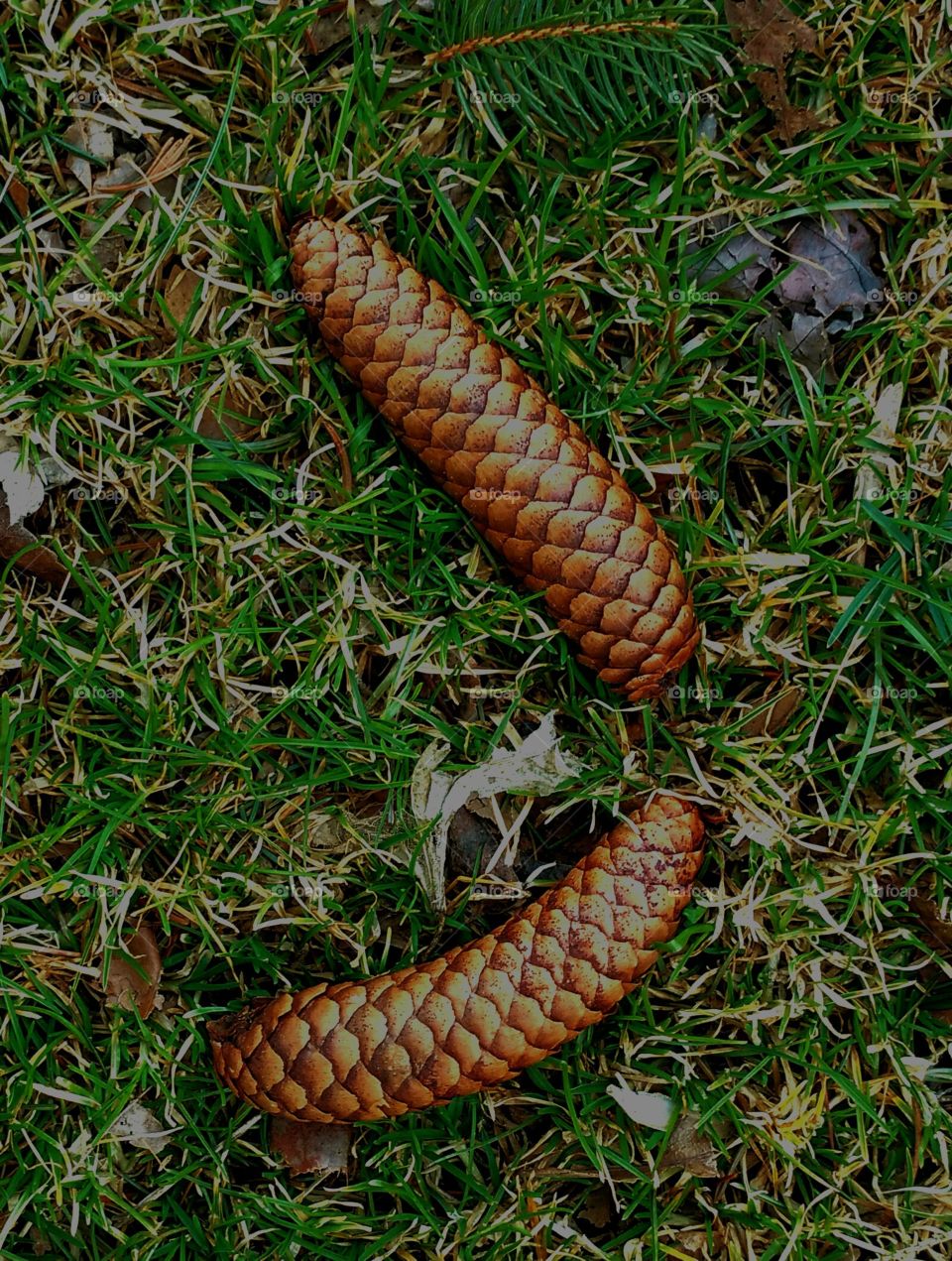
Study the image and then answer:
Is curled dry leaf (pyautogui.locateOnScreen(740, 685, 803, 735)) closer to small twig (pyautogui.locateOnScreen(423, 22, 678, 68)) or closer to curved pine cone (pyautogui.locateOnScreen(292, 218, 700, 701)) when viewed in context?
curved pine cone (pyautogui.locateOnScreen(292, 218, 700, 701))

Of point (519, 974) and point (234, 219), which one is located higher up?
point (234, 219)

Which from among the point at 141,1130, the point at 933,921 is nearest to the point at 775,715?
the point at 933,921

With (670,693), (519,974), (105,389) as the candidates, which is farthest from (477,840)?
(105,389)

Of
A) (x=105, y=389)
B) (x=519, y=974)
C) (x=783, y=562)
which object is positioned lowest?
(x=519, y=974)

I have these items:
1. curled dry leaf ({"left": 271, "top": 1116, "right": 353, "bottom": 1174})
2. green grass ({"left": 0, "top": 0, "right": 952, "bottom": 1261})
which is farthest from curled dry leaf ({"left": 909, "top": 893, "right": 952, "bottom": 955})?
curled dry leaf ({"left": 271, "top": 1116, "right": 353, "bottom": 1174})

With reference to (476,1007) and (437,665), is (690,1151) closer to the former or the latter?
(476,1007)

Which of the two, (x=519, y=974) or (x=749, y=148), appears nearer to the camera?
(x=519, y=974)

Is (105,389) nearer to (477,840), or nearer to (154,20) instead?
(154,20)
